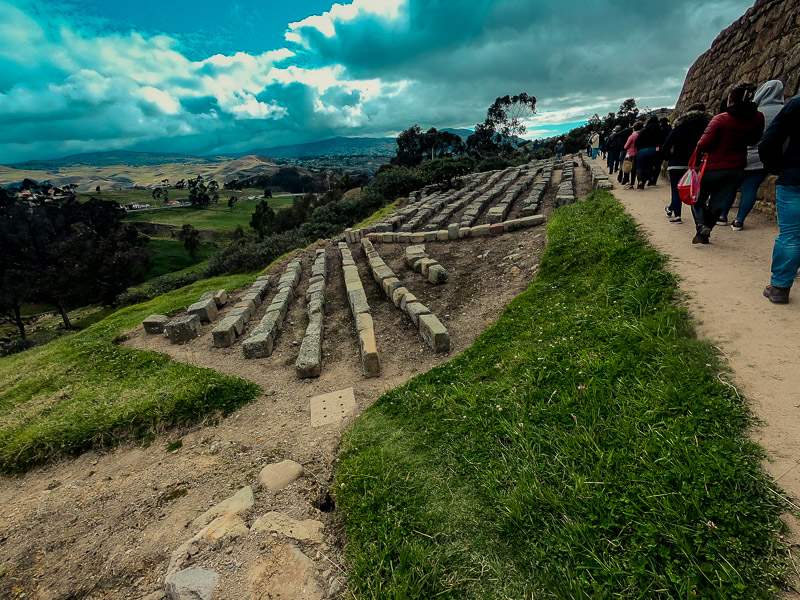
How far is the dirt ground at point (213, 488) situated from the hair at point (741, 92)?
337 cm

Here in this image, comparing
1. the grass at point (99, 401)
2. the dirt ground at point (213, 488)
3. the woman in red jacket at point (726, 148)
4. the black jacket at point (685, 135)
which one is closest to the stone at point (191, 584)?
the dirt ground at point (213, 488)

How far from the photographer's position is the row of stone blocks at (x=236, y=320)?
6.12m

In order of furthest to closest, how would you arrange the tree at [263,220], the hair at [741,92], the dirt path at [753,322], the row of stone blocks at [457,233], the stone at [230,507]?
1. the tree at [263,220]
2. the row of stone blocks at [457,233]
3. the hair at [741,92]
4. the stone at [230,507]
5. the dirt path at [753,322]

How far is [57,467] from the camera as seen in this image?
12.7ft

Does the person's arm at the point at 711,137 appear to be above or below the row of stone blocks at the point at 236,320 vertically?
above

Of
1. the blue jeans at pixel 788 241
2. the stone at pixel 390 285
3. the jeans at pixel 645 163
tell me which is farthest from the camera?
the jeans at pixel 645 163

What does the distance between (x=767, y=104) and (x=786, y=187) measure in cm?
276

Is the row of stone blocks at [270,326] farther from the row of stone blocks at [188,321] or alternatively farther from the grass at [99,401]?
the row of stone blocks at [188,321]

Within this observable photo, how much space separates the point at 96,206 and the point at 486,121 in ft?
184

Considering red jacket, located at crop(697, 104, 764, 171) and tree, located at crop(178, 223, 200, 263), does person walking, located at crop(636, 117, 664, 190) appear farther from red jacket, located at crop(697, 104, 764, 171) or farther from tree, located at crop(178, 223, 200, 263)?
tree, located at crop(178, 223, 200, 263)

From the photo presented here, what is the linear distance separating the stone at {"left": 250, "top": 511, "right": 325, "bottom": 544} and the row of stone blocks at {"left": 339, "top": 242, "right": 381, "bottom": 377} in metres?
2.18

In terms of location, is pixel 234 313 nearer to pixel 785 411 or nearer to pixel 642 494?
pixel 642 494

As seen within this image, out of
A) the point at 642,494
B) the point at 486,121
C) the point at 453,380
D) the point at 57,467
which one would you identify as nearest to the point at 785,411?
the point at 642,494

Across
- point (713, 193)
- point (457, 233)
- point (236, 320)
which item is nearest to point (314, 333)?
point (236, 320)
